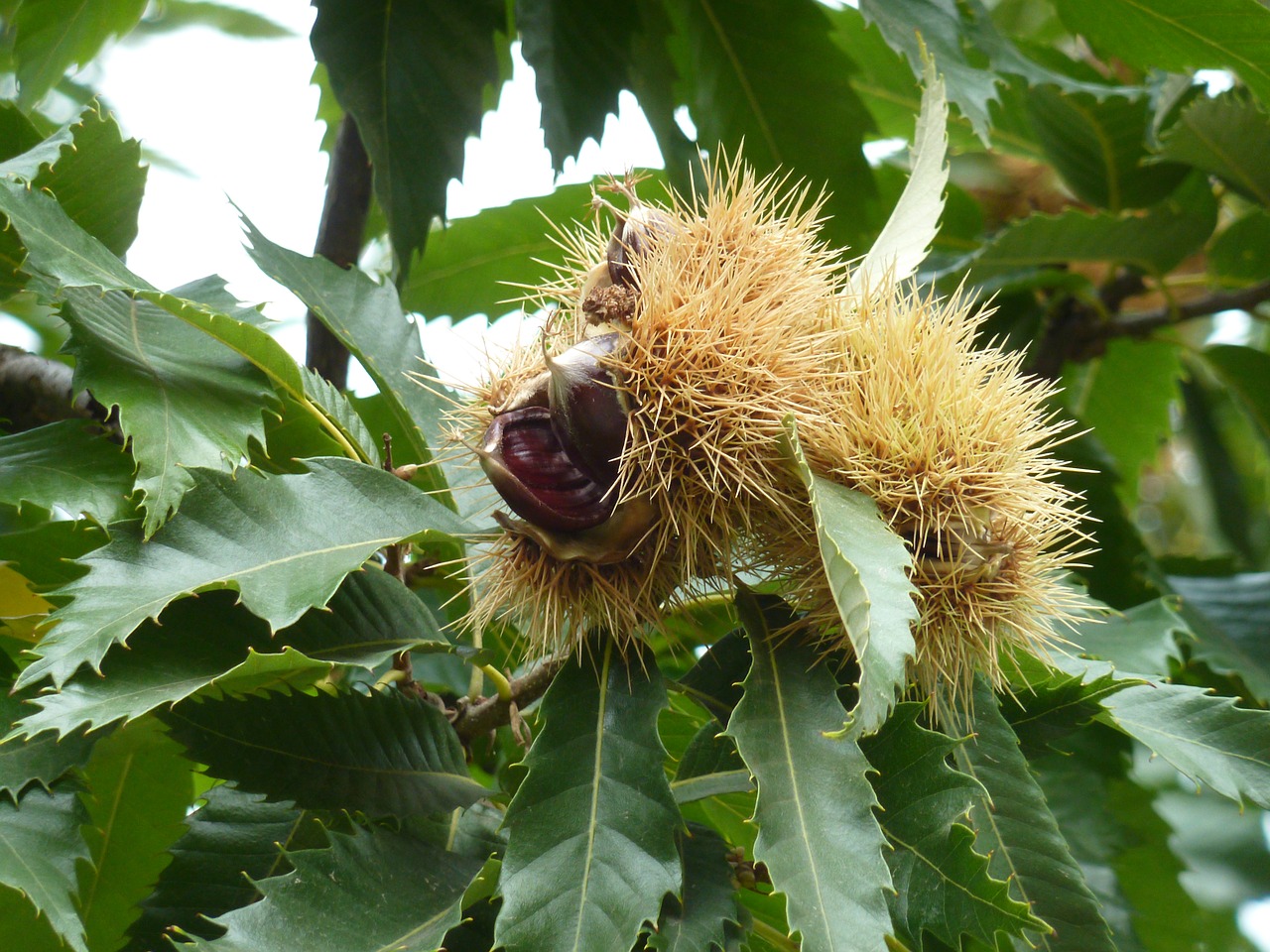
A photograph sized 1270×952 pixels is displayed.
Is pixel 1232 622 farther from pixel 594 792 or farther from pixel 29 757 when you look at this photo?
pixel 29 757

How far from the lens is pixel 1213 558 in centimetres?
165

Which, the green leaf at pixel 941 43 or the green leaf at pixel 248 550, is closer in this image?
the green leaf at pixel 248 550

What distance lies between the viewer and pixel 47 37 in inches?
51.7

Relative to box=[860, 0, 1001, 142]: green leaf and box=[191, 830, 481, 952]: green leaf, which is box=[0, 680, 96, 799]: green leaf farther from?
box=[860, 0, 1001, 142]: green leaf

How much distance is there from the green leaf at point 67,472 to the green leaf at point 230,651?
0.11 m

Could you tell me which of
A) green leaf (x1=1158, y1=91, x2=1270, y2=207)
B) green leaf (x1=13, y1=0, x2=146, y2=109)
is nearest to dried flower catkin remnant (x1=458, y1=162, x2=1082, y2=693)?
green leaf (x1=13, y1=0, x2=146, y2=109)

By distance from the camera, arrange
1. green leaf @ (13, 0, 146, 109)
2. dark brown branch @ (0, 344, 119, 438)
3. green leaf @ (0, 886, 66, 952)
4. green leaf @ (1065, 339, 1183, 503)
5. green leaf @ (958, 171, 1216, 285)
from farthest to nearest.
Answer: green leaf @ (1065, 339, 1183, 503) → green leaf @ (958, 171, 1216, 285) → green leaf @ (13, 0, 146, 109) → dark brown branch @ (0, 344, 119, 438) → green leaf @ (0, 886, 66, 952)

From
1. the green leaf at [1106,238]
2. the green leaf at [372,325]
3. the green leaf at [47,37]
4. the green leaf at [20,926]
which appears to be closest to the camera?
the green leaf at [20,926]

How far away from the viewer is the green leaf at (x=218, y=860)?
79 cm

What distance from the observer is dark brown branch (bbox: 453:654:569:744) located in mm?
887

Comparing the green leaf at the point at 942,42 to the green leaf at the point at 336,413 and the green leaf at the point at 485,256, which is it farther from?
the green leaf at the point at 336,413

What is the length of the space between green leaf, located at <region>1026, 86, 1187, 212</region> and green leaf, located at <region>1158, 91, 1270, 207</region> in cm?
6

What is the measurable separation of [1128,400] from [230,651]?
1760 millimetres

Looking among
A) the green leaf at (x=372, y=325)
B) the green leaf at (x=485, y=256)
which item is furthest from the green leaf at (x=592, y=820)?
the green leaf at (x=485, y=256)
